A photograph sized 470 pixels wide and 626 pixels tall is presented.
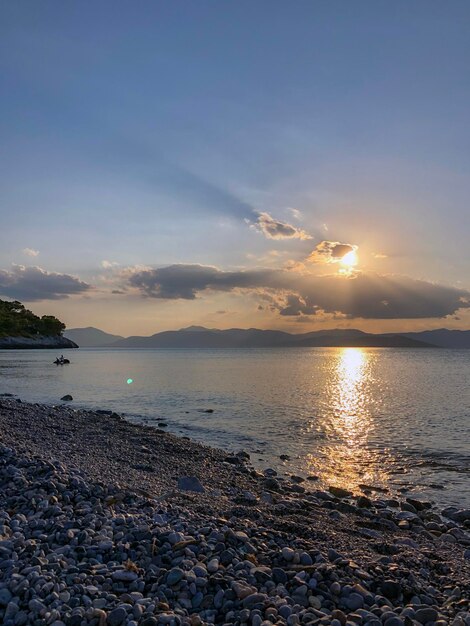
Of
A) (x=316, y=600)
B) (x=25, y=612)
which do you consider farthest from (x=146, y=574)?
(x=316, y=600)

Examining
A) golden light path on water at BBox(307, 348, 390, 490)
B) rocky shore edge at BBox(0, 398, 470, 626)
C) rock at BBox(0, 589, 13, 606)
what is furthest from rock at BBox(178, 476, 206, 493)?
rock at BBox(0, 589, 13, 606)

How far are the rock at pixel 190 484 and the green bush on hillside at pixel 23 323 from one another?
169816mm

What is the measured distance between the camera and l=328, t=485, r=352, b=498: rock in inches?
546

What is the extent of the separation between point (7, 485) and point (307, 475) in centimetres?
1015

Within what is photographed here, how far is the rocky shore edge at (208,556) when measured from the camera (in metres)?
5.36

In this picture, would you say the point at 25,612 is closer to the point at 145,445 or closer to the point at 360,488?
the point at 360,488

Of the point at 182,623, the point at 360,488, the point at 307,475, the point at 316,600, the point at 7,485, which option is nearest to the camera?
the point at 182,623

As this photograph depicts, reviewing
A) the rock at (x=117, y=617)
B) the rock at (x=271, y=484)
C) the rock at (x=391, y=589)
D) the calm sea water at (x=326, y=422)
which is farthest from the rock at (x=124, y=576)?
the calm sea water at (x=326, y=422)

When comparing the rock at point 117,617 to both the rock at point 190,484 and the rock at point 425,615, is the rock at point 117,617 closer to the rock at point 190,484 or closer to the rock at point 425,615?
the rock at point 425,615

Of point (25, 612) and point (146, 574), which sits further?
point (146, 574)

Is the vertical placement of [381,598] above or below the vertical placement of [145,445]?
above

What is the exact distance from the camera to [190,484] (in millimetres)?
12555

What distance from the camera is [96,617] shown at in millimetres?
5078

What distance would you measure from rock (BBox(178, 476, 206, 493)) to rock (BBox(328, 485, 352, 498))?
4.29 metres
